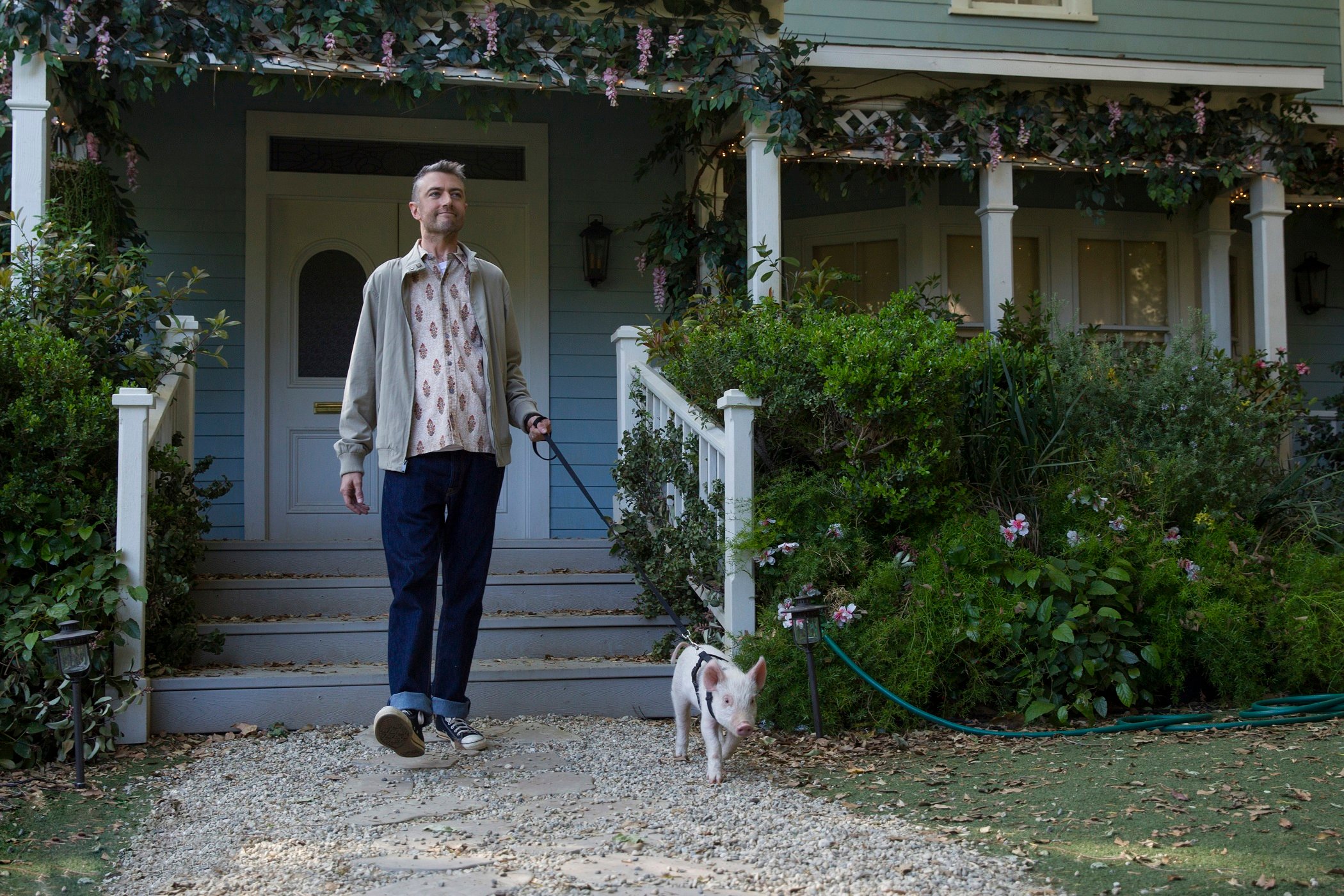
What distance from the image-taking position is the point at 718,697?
10.6 ft

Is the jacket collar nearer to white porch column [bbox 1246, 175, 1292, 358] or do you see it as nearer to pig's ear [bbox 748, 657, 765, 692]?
pig's ear [bbox 748, 657, 765, 692]

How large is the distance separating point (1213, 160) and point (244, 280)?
226 inches

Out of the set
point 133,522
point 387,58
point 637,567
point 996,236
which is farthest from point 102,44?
point 996,236

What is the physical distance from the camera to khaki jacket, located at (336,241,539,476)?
3359mm

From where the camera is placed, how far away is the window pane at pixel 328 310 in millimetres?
6645

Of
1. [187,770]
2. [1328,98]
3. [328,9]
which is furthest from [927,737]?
[1328,98]

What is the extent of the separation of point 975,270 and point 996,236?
1.42 m

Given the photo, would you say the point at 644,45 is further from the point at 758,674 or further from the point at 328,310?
the point at 758,674

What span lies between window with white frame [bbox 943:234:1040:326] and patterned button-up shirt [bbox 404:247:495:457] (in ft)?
16.4

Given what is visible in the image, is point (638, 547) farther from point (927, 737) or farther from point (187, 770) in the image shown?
point (187, 770)

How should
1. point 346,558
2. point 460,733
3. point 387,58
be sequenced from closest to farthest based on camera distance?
point 460,733, point 387,58, point 346,558

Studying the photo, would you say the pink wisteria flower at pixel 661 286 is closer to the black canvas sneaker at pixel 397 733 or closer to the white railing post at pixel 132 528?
the white railing post at pixel 132 528

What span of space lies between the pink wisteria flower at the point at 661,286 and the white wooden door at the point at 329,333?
802 mm

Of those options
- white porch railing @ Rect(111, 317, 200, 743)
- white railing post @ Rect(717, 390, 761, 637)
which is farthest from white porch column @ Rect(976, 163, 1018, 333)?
white porch railing @ Rect(111, 317, 200, 743)
